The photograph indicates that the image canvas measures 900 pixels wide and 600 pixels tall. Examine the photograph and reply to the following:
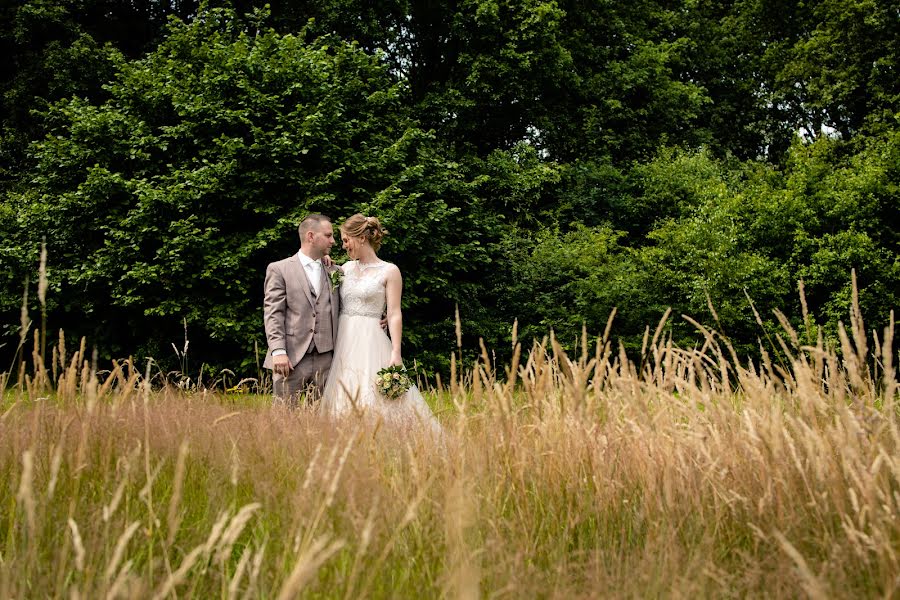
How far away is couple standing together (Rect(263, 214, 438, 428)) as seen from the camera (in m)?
5.78

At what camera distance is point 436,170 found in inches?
537

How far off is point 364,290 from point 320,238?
529 mm

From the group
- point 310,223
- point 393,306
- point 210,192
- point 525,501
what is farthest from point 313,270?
point 210,192

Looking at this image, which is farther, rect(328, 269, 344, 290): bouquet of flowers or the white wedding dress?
rect(328, 269, 344, 290): bouquet of flowers

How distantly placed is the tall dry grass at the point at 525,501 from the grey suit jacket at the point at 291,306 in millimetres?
2584

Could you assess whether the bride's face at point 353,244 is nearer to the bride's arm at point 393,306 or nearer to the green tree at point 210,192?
the bride's arm at point 393,306

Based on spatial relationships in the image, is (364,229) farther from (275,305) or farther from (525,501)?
(525,501)

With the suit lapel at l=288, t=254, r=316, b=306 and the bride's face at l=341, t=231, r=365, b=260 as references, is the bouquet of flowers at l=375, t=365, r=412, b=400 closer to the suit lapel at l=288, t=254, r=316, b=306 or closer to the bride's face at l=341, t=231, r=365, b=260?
the suit lapel at l=288, t=254, r=316, b=306

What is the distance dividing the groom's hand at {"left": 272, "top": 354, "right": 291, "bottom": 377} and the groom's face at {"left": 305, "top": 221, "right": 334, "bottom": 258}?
34.1 inches

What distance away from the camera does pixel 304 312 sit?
5.88 metres

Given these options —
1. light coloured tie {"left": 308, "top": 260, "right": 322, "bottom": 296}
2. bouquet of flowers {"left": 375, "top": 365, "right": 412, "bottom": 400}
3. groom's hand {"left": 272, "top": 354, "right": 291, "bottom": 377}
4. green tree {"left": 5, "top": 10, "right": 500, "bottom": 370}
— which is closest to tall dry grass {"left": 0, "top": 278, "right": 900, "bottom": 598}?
bouquet of flowers {"left": 375, "top": 365, "right": 412, "bottom": 400}

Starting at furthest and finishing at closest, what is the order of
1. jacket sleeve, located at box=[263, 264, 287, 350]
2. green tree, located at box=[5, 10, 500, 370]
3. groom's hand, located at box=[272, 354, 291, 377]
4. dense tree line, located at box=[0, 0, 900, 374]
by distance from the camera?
dense tree line, located at box=[0, 0, 900, 374]
green tree, located at box=[5, 10, 500, 370]
jacket sleeve, located at box=[263, 264, 287, 350]
groom's hand, located at box=[272, 354, 291, 377]

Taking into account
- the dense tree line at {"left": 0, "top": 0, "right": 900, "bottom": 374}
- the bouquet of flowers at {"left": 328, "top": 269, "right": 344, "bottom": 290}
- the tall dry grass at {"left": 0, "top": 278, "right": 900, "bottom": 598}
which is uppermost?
the dense tree line at {"left": 0, "top": 0, "right": 900, "bottom": 374}

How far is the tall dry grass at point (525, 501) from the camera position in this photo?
182 centimetres
